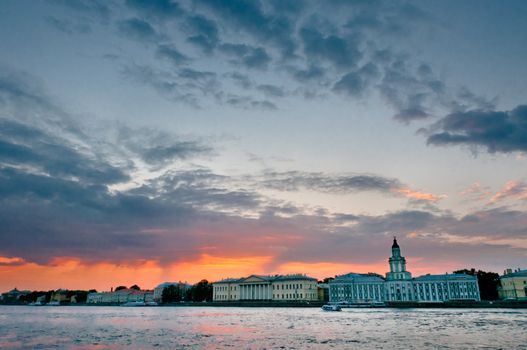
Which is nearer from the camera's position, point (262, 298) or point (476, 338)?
point (476, 338)

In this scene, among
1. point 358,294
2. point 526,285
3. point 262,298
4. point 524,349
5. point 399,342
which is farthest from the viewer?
point 262,298

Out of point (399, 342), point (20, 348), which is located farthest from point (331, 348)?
point (20, 348)

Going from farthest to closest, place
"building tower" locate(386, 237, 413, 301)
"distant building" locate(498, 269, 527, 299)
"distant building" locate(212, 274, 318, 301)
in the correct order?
"distant building" locate(212, 274, 318, 301)
"building tower" locate(386, 237, 413, 301)
"distant building" locate(498, 269, 527, 299)

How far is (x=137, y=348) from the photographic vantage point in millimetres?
30969

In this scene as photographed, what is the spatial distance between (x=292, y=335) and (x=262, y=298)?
132191mm

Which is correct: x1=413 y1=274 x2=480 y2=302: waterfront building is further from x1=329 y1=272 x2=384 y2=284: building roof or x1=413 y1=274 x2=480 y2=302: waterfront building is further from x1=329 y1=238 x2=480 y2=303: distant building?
x1=329 y1=272 x2=384 y2=284: building roof

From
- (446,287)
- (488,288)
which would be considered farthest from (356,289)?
(488,288)

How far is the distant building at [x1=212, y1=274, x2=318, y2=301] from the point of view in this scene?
6270 inches

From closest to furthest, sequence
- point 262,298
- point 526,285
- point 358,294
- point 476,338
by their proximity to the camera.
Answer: point 476,338 < point 526,285 < point 358,294 < point 262,298

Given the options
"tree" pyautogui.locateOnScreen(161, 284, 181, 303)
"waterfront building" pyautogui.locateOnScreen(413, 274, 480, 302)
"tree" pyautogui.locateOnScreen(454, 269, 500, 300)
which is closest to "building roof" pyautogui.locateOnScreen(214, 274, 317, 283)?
"tree" pyautogui.locateOnScreen(161, 284, 181, 303)

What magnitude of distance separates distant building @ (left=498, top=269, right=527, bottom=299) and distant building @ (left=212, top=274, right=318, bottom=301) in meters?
60.3

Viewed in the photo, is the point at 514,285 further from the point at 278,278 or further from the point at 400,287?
the point at 278,278

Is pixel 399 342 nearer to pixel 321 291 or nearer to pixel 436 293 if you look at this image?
pixel 436 293

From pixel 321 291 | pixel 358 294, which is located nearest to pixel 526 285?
pixel 358 294
